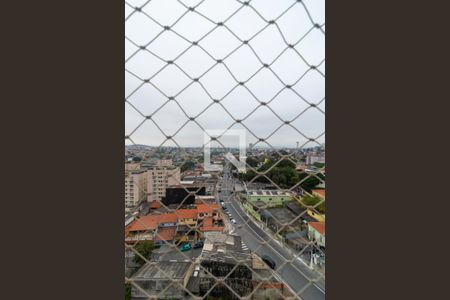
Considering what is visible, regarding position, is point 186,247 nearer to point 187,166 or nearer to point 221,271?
point 221,271

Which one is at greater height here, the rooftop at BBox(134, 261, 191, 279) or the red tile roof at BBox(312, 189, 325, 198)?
the red tile roof at BBox(312, 189, 325, 198)

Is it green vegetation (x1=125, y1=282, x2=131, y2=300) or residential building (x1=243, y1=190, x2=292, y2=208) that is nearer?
green vegetation (x1=125, y1=282, x2=131, y2=300)

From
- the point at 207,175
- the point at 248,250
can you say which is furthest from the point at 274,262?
the point at 207,175

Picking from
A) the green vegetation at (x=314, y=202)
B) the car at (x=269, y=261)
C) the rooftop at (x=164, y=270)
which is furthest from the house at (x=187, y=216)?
the green vegetation at (x=314, y=202)

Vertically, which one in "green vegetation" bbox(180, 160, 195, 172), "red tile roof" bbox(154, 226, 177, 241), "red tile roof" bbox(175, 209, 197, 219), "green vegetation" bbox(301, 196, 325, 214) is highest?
"green vegetation" bbox(180, 160, 195, 172)

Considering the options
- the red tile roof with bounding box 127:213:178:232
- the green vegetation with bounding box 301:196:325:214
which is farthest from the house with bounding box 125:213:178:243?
the green vegetation with bounding box 301:196:325:214

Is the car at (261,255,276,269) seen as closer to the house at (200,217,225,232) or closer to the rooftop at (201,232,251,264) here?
the rooftop at (201,232,251,264)
